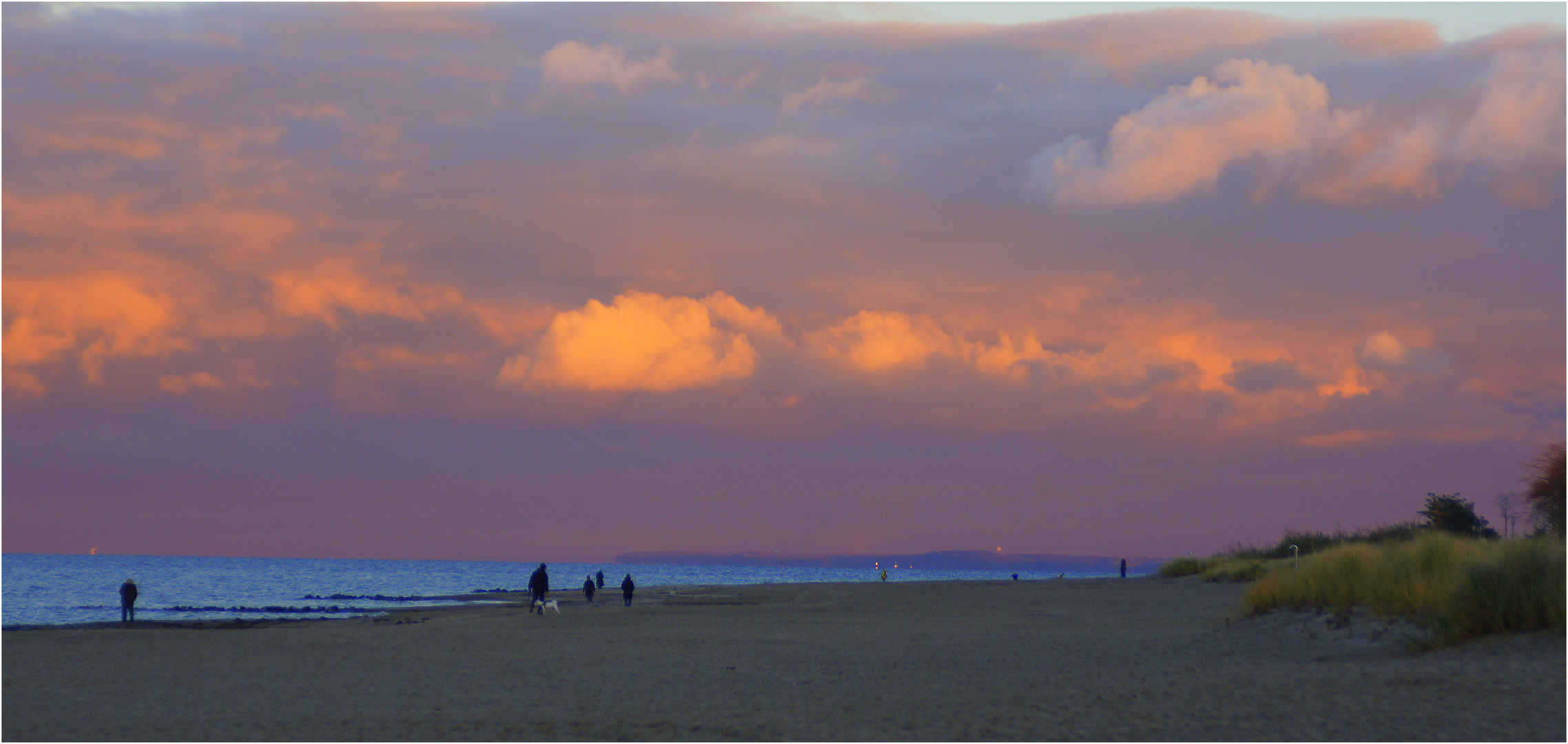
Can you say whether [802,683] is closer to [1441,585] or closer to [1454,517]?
→ [1441,585]

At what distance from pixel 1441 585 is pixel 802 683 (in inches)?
335

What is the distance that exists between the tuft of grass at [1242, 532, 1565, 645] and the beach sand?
0.41m

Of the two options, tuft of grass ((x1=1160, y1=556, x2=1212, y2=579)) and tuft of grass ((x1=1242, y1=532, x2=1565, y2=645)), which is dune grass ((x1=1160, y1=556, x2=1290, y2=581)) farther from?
tuft of grass ((x1=1242, y1=532, x2=1565, y2=645))

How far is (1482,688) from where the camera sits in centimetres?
1004

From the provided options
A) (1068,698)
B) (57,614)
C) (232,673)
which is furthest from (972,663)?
(57,614)

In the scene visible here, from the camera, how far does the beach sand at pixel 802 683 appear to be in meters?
9.77

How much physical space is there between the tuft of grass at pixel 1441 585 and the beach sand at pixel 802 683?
0.41 metres

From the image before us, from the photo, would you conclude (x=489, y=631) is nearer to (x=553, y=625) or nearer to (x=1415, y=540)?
(x=553, y=625)

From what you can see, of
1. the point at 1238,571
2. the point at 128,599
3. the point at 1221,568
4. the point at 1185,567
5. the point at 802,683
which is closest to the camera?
the point at 802,683

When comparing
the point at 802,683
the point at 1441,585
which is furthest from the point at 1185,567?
the point at 802,683

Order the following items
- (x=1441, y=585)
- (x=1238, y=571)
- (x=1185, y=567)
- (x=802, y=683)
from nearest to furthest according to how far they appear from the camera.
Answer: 1. (x=802, y=683)
2. (x=1441, y=585)
3. (x=1238, y=571)
4. (x=1185, y=567)

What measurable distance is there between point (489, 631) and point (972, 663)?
12313mm

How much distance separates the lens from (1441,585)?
15.0 metres

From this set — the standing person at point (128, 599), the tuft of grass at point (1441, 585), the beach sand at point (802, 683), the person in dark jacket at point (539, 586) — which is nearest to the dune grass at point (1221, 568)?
the tuft of grass at point (1441, 585)
